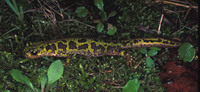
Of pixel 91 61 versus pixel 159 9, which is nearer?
pixel 91 61

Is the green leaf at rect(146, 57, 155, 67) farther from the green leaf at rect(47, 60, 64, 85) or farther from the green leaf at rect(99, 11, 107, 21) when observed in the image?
the green leaf at rect(47, 60, 64, 85)

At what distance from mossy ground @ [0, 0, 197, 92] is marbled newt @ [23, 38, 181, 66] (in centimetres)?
14

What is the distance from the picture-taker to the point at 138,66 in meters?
3.59

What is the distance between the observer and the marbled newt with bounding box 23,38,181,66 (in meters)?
3.67

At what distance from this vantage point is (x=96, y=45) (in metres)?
3.79

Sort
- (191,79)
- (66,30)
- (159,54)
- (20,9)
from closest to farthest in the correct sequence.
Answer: (191,79) < (20,9) < (159,54) < (66,30)

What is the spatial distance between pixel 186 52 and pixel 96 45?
70.4 inches

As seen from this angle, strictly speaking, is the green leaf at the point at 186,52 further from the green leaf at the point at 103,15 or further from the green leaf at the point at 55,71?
the green leaf at the point at 55,71

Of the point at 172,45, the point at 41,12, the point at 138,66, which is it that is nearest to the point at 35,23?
the point at 41,12

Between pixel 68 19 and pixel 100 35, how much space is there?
0.80 metres

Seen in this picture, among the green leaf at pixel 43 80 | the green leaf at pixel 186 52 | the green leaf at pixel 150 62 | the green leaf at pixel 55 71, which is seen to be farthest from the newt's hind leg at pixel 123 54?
the green leaf at pixel 43 80

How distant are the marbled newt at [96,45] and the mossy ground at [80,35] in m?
0.14

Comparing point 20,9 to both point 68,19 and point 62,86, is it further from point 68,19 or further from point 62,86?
point 62,86

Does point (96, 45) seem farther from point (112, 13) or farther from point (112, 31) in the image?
point (112, 13)
